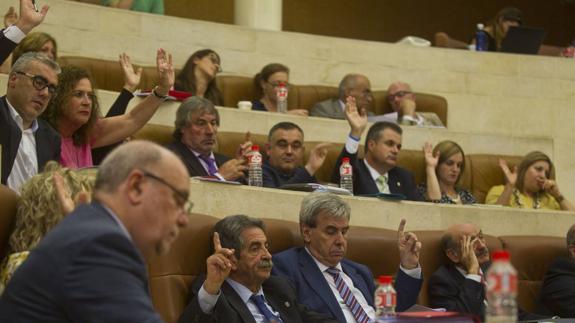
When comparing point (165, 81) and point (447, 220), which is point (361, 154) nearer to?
point (447, 220)

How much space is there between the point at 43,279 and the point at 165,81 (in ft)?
9.83

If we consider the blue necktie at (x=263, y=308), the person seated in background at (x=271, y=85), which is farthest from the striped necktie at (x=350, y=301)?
the person seated in background at (x=271, y=85)

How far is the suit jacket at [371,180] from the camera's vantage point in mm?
6125

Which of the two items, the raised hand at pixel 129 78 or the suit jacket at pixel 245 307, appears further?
the raised hand at pixel 129 78

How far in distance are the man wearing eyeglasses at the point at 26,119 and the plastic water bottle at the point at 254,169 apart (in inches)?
53.8

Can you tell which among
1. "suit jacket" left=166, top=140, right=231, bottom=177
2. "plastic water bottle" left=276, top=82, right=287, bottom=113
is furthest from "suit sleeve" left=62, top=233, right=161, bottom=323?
"plastic water bottle" left=276, top=82, right=287, bottom=113

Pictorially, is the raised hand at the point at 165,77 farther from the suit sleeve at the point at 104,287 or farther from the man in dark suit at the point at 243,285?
the suit sleeve at the point at 104,287

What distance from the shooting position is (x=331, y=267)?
4.75 m

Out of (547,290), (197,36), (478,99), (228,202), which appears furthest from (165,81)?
(478,99)

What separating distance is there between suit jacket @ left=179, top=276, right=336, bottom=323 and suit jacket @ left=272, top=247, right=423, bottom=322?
105mm

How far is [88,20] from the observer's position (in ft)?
24.1

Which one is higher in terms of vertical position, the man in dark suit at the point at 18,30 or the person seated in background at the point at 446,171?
the man in dark suit at the point at 18,30

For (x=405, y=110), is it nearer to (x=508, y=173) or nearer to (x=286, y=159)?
(x=508, y=173)

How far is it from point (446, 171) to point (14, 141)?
118 inches
